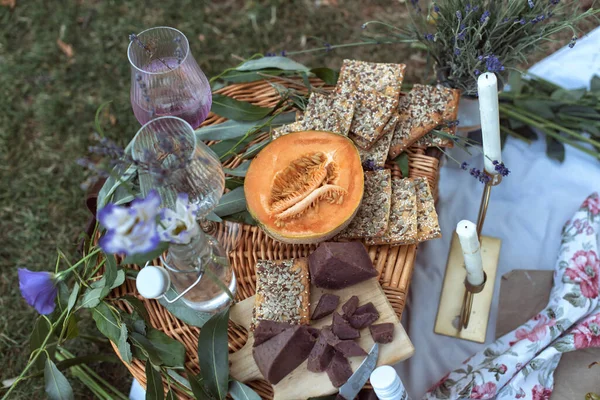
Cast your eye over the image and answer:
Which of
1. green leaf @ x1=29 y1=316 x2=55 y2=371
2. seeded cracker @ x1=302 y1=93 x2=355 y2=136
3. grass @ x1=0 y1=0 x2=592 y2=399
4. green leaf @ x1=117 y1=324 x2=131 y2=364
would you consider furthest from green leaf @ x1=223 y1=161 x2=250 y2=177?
grass @ x1=0 y1=0 x2=592 y2=399

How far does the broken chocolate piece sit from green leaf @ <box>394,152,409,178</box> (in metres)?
0.29

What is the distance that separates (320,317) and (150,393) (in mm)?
323

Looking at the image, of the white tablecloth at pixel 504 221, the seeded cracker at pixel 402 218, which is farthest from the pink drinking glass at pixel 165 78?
the white tablecloth at pixel 504 221

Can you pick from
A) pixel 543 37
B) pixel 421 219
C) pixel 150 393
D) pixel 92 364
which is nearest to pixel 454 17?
pixel 543 37

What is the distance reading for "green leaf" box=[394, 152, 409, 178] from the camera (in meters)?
1.18

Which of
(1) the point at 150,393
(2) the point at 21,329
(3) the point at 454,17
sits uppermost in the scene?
(3) the point at 454,17

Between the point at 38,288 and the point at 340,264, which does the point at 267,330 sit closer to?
the point at 340,264

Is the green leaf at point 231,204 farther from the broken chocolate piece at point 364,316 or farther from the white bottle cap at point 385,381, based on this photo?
the white bottle cap at point 385,381

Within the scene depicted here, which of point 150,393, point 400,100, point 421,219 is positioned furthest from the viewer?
point 400,100

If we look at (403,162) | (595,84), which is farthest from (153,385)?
(595,84)

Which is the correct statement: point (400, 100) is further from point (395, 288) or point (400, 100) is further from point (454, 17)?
point (395, 288)

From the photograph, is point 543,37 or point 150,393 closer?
point 150,393

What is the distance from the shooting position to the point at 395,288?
42.9 inches

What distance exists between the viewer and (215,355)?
987 millimetres
